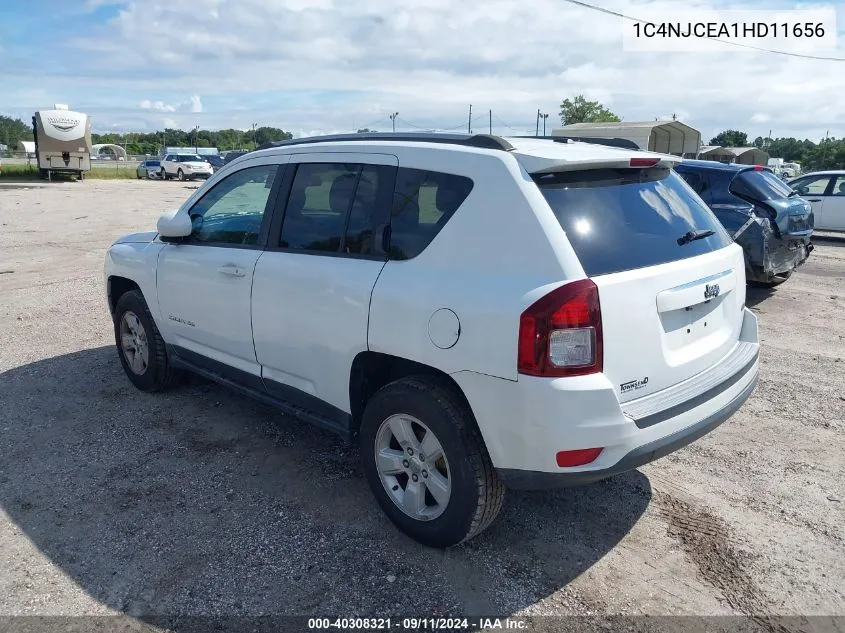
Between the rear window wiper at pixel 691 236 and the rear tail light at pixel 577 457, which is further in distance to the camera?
the rear window wiper at pixel 691 236

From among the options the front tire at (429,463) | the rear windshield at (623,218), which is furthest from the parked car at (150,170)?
the rear windshield at (623,218)

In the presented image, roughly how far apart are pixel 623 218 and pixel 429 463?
4.70ft

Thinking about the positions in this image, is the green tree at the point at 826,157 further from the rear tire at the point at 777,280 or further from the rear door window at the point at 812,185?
the rear tire at the point at 777,280

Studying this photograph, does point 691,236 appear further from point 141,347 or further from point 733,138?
point 733,138

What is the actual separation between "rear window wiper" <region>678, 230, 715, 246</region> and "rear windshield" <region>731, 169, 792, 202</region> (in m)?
5.39

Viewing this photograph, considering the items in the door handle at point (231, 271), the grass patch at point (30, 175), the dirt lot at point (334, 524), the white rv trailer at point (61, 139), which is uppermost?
the white rv trailer at point (61, 139)

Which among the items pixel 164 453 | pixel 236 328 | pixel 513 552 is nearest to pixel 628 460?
pixel 513 552

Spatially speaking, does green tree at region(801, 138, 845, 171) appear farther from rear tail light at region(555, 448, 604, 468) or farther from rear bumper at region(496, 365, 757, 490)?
rear tail light at region(555, 448, 604, 468)

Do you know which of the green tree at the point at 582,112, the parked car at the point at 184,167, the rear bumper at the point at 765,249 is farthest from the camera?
the green tree at the point at 582,112

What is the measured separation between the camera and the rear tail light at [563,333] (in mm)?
2613

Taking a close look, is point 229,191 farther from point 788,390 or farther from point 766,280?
point 766,280

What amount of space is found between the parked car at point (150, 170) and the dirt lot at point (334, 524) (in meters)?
39.1

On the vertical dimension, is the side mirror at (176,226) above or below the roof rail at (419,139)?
below

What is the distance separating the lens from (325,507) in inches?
141
